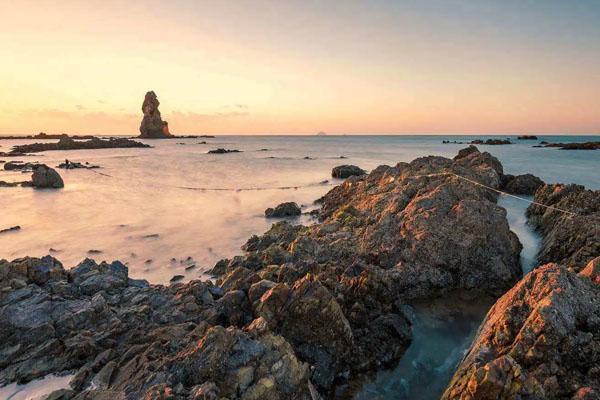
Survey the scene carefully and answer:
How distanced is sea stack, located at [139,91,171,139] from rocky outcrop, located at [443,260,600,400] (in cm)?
17118

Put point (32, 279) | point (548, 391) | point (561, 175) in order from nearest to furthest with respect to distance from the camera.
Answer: point (548, 391), point (32, 279), point (561, 175)

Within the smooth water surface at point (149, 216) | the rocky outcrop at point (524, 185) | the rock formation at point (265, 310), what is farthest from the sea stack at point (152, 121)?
the rock formation at point (265, 310)

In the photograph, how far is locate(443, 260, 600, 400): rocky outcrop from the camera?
469 cm

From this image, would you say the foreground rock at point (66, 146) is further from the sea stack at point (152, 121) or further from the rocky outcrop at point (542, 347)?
the rocky outcrop at point (542, 347)

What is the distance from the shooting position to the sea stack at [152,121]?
158 meters

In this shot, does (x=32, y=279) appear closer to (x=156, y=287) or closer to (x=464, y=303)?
(x=156, y=287)

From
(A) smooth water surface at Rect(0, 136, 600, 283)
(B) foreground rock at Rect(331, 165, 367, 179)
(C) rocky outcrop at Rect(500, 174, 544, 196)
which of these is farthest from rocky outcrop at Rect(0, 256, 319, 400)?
(B) foreground rock at Rect(331, 165, 367, 179)

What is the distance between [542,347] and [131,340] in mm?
7035

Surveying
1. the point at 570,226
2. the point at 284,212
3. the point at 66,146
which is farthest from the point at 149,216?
the point at 66,146

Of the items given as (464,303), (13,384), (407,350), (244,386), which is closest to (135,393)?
(244,386)

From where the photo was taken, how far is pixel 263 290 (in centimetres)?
813

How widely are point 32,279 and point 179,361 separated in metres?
5.96

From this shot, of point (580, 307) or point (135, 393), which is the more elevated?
point (580, 307)

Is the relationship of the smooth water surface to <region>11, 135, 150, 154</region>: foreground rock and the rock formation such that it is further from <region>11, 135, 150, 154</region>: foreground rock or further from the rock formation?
<region>11, 135, 150, 154</region>: foreground rock
